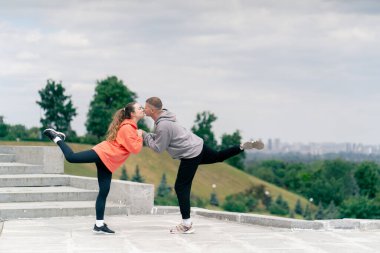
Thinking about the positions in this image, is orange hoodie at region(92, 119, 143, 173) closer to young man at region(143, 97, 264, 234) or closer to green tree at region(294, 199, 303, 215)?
young man at region(143, 97, 264, 234)

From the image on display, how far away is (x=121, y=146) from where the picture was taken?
11.5 meters

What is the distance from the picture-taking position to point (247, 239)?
1116 centimetres

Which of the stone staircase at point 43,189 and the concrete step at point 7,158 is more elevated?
the concrete step at point 7,158

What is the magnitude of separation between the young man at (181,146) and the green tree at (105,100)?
110813 mm

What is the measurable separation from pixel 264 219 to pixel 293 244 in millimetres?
2298

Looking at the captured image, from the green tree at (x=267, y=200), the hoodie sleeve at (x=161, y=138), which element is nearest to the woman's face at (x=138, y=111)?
the hoodie sleeve at (x=161, y=138)

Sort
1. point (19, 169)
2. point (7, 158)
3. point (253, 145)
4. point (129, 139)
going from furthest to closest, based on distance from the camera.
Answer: point (7, 158)
point (19, 169)
point (253, 145)
point (129, 139)

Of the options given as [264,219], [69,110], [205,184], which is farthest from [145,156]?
[264,219]

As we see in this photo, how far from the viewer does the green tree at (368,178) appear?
153 meters

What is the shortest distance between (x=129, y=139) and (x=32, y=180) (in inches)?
235

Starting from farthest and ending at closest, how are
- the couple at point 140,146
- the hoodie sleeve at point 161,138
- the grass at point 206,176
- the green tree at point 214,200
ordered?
the grass at point 206,176
the green tree at point 214,200
the couple at point 140,146
the hoodie sleeve at point 161,138

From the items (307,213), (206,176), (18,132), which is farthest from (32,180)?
(206,176)

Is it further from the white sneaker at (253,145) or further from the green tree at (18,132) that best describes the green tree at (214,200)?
the white sneaker at (253,145)

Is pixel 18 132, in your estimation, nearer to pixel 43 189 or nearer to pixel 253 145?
pixel 43 189
